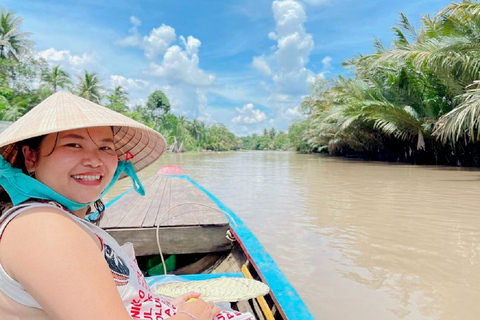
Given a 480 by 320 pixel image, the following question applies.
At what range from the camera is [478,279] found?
2.86 m

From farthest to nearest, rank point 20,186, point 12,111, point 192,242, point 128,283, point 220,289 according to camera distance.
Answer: point 12,111 → point 192,242 → point 220,289 → point 128,283 → point 20,186

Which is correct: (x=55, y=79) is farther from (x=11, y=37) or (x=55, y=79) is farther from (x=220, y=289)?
(x=220, y=289)

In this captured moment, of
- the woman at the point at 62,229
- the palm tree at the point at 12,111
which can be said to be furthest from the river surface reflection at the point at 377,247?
the palm tree at the point at 12,111

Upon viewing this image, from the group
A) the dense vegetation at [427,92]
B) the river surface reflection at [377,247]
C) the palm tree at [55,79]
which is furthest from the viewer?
the palm tree at [55,79]

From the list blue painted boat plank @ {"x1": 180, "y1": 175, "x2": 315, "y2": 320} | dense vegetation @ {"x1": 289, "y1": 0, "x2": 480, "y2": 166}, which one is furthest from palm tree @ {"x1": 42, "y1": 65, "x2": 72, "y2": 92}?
blue painted boat plank @ {"x1": 180, "y1": 175, "x2": 315, "y2": 320}

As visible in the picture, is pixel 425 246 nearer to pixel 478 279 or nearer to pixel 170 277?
pixel 478 279

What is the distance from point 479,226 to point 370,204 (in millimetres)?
1808

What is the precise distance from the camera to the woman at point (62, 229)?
0.62m

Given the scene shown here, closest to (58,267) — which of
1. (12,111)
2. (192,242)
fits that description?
(192,242)

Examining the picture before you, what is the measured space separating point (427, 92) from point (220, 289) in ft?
43.6

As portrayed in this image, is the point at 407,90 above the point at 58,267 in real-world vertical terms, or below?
above

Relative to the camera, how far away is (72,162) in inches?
31.9

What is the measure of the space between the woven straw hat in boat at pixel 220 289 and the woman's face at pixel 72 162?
0.74 meters

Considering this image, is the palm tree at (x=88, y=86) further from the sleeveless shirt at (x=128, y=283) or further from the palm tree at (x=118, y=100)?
→ the sleeveless shirt at (x=128, y=283)
